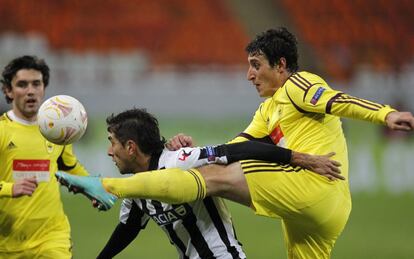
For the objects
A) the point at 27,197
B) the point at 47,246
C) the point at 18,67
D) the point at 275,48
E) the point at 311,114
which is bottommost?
the point at 47,246

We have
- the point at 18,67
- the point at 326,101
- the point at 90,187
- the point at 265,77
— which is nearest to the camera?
the point at 90,187

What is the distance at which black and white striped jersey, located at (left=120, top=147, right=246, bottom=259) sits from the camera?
5.19 metres

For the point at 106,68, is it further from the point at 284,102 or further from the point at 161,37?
the point at 284,102

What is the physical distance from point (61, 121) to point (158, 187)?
102cm

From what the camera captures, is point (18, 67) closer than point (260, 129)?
No

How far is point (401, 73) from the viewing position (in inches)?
Result: 569

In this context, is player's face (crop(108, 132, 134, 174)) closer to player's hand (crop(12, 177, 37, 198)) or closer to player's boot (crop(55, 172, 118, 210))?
player's boot (crop(55, 172, 118, 210))

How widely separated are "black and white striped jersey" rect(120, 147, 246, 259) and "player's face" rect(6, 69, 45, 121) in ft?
4.89

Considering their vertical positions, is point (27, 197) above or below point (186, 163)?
below

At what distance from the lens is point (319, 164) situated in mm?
5383

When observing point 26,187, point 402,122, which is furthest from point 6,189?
point 402,122

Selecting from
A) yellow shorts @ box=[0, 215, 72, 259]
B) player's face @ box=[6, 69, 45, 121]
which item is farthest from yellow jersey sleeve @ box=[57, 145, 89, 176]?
yellow shorts @ box=[0, 215, 72, 259]

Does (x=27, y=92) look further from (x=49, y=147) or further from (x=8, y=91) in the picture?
(x=49, y=147)

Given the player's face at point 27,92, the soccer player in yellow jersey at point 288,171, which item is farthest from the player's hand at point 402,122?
the player's face at point 27,92
